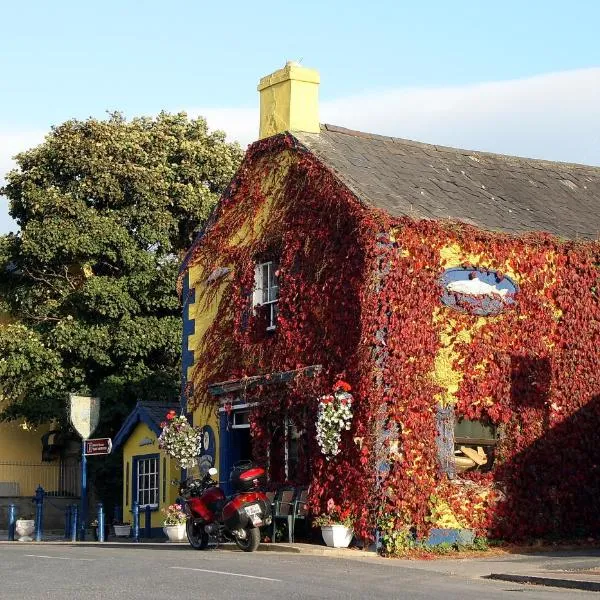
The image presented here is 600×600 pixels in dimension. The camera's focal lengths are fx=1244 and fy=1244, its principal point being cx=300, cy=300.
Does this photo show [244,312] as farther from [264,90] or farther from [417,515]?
[417,515]

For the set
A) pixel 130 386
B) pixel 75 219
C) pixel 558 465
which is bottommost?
pixel 558 465

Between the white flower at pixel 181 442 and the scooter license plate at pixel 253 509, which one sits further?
the white flower at pixel 181 442

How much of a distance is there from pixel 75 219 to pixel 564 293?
16.4 meters

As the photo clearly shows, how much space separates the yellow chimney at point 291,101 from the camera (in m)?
24.0

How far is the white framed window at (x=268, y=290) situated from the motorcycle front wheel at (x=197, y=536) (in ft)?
13.8

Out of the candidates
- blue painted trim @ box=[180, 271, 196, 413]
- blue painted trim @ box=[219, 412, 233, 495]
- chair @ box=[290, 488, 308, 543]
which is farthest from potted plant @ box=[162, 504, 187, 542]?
chair @ box=[290, 488, 308, 543]

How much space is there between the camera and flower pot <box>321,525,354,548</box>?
20109 millimetres

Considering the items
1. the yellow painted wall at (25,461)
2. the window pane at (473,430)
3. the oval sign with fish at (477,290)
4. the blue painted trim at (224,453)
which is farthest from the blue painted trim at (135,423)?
the oval sign with fish at (477,290)

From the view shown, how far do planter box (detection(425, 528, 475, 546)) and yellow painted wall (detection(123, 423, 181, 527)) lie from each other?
8.22 m

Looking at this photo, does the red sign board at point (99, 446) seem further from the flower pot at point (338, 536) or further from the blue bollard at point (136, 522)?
the flower pot at point (338, 536)

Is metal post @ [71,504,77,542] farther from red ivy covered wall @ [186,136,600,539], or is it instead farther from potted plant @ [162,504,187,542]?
red ivy covered wall @ [186,136,600,539]

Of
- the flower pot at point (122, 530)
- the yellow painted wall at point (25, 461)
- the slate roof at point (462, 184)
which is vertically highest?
the slate roof at point (462, 184)

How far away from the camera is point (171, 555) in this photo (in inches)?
732

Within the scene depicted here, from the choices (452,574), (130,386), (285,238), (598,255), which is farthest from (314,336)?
(130,386)
